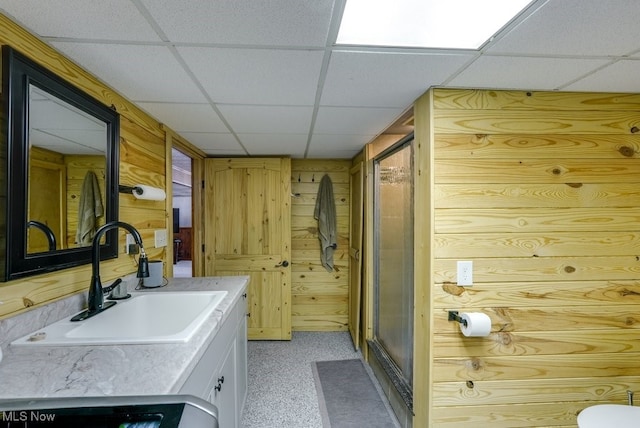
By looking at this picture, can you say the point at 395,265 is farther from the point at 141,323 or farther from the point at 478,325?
the point at 141,323

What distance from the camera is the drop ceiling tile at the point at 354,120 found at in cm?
183

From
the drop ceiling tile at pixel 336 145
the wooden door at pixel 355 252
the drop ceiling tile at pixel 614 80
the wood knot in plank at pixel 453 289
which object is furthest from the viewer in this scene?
the wooden door at pixel 355 252

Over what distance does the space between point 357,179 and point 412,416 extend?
6.98 feet

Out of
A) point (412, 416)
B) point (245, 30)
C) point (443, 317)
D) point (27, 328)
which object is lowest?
point (412, 416)

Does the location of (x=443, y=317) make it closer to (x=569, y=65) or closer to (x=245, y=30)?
(x=569, y=65)

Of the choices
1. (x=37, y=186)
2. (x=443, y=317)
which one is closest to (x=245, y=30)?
(x=37, y=186)

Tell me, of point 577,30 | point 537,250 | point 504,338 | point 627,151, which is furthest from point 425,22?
point 504,338

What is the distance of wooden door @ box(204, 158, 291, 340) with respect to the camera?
3.21 metres

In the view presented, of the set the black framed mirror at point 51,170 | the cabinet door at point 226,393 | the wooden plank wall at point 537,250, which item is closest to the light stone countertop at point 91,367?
the black framed mirror at point 51,170

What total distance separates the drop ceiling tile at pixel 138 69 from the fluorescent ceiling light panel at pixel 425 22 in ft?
2.50

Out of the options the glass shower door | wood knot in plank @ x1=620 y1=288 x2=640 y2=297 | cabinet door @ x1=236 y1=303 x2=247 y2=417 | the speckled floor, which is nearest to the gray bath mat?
the speckled floor

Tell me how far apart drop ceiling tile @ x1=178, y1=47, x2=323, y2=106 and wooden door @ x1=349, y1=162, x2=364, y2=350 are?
151cm

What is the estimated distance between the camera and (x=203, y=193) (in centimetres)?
319

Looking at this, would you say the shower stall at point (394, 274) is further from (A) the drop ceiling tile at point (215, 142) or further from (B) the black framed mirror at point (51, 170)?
(B) the black framed mirror at point (51, 170)
